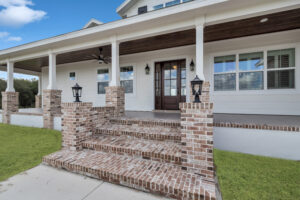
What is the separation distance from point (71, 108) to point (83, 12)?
11128mm

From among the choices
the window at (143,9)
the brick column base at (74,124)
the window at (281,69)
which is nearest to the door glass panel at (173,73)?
the window at (281,69)

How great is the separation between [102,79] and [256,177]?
6.70 meters

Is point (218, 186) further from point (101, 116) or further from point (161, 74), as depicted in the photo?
point (161, 74)

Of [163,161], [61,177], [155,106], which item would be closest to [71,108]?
[61,177]

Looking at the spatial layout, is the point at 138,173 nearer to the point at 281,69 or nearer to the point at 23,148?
the point at 23,148

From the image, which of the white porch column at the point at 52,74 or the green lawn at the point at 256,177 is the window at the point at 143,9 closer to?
the white porch column at the point at 52,74

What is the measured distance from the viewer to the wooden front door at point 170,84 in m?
5.54

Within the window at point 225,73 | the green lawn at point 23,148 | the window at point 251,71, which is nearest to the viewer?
the green lawn at point 23,148

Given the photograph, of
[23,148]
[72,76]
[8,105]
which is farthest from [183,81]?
[8,105]

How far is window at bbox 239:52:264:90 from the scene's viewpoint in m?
4.46

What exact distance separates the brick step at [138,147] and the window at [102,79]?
4341 millimetres

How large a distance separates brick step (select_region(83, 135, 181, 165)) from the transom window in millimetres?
3541

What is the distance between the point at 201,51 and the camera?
3260 millimetres

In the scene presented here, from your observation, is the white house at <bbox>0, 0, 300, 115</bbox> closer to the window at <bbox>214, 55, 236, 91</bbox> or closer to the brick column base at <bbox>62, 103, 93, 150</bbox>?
the window at <bbox>214, 55, 236, 91</bbox>
